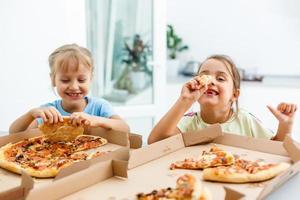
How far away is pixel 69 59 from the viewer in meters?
1.53

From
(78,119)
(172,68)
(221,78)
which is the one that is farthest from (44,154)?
(172,68)

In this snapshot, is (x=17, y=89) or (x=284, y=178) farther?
(x=17, y=89)

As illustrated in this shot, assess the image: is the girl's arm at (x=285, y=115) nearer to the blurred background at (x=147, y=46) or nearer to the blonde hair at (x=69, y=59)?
the blonde hair at (x=69, y=59)

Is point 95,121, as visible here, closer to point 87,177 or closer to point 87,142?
point 87,142

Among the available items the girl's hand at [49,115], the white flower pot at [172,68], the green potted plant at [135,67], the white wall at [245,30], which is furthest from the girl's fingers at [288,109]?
the white flower pot at [172,68]

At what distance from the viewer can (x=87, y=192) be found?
3.03 feet

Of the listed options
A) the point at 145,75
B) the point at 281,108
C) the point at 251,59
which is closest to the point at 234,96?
the point at 281,108

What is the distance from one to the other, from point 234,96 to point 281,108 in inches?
Answer: 10.5

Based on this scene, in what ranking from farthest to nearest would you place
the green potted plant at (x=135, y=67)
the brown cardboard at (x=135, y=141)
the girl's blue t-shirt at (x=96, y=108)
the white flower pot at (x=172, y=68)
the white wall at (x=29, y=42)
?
the white flower pot at (x=172, y=68) → the green potted plant at (x=135, y=67) → the white wall at (x=29, y=42) → the girl's blue t-shirt at (x=96, y=108) → the brown cardboard at (x=135, y=141)

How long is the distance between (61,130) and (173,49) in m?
A: 2.80

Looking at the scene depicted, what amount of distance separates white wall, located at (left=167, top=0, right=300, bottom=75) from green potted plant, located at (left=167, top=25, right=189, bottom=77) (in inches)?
2.8

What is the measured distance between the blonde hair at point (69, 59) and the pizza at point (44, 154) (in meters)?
0.31

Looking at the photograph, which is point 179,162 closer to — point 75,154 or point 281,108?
point 75,154

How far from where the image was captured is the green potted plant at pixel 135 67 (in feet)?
11.4
